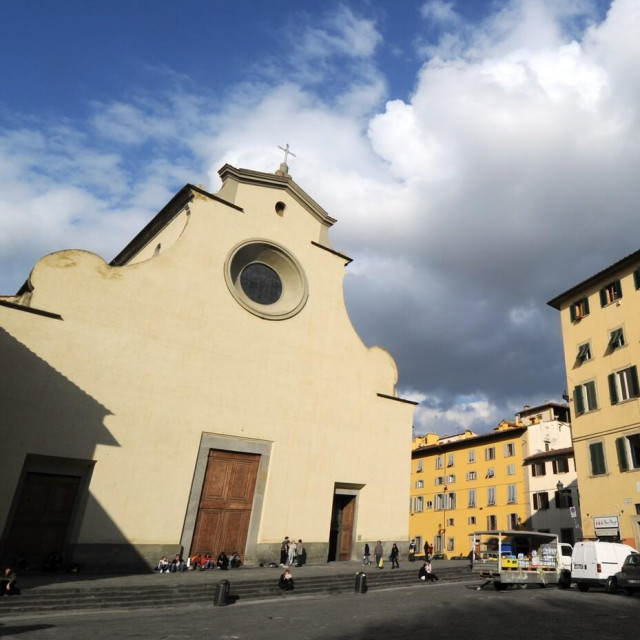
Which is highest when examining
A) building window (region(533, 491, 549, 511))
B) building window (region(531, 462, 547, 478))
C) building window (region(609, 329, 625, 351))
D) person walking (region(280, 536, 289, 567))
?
building window (region(609, 329, 625, 351))

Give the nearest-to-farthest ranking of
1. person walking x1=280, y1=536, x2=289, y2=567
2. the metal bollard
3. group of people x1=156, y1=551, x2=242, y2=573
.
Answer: the metal bollard < group of people x1=156, y1=551, x2=242, y2=573 < person walking x1=280, y1=536, x2=289, y2=567

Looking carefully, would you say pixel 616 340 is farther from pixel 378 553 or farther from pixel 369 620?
pixel 369 620

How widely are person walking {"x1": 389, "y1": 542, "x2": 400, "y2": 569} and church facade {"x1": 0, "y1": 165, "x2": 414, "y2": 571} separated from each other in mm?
689

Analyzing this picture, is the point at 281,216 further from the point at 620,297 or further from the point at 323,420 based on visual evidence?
the point at 620,297

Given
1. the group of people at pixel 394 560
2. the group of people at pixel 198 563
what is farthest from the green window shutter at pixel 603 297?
the group of people at pixel 198 563

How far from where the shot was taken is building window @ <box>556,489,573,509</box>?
113 ft

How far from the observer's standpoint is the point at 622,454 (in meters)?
22.3

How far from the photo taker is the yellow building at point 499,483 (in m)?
36.2

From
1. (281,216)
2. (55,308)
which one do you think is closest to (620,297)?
(281,216)

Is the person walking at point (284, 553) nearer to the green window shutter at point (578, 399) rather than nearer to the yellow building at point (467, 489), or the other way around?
the green window shutter at point (578, 399)

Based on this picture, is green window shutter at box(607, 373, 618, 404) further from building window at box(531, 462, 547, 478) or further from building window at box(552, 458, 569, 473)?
building window at box(531, 462, 547, 478)

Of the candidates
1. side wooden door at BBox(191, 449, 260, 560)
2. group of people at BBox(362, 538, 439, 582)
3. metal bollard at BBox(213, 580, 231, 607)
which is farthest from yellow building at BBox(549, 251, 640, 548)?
metal bollard at BBox(213, 580, 231, 607)

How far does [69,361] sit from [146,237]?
32.2 feet

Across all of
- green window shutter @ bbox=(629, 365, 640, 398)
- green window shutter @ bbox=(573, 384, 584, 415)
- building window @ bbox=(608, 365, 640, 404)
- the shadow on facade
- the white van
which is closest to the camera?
the shadow on facade
